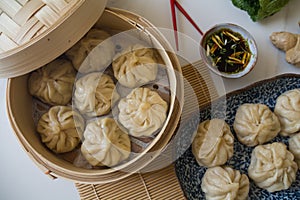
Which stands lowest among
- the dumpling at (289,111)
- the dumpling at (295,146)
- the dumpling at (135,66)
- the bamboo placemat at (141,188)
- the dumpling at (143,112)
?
the dumpling at (295,146)

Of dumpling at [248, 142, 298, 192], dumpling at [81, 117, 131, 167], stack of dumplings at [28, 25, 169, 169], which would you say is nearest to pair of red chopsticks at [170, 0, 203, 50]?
stack of dumplings at [28, 25, 169, 169]

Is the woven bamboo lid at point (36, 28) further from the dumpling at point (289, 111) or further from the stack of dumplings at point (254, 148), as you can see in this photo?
the dumpling at point (289, 111)

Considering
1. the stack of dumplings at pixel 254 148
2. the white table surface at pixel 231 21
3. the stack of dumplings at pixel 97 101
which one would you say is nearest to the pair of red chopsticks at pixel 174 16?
the white table surface at pixel 231 21

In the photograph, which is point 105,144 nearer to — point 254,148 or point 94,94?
point 94,94

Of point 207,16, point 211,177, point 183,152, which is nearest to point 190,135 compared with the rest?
point 183,152

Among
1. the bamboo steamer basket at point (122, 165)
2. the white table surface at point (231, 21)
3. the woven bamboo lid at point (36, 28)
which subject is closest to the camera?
the woven bamboo lid at point (36, 28)

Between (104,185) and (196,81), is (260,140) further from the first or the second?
(104,185)

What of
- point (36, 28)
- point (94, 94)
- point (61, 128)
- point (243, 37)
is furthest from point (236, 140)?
point (36, 28)
